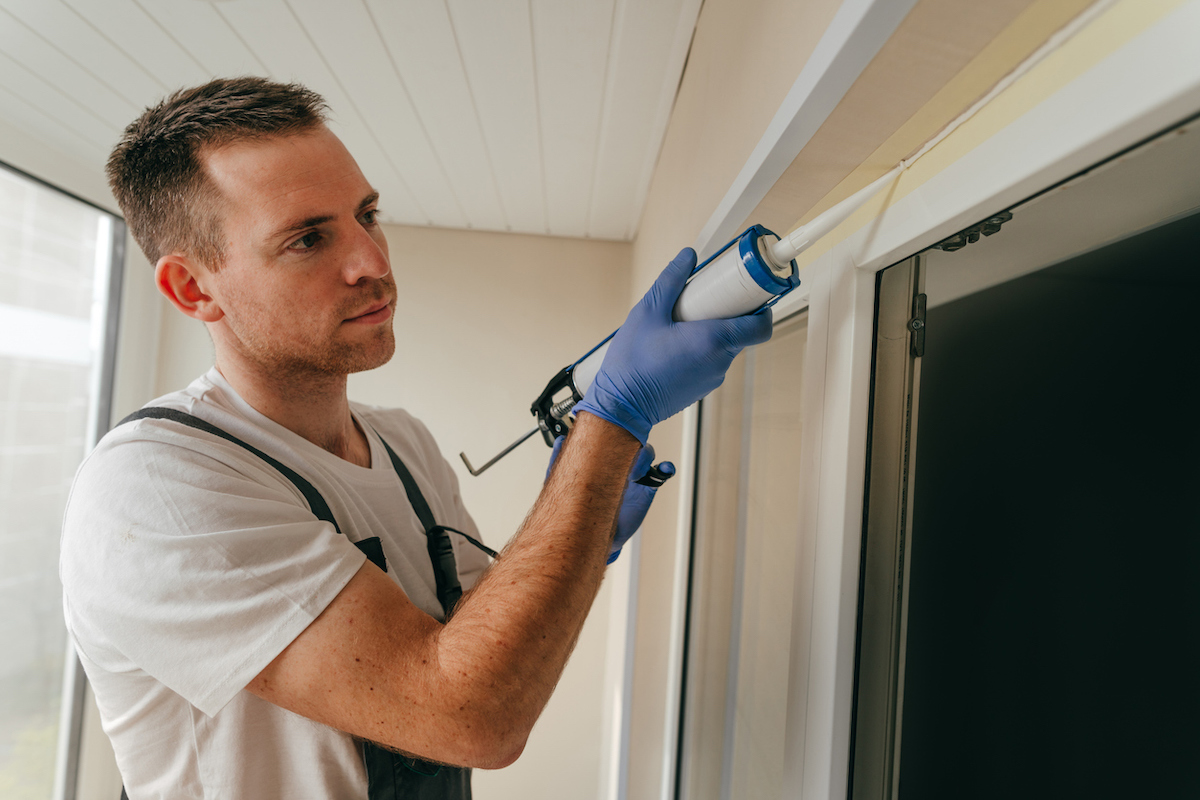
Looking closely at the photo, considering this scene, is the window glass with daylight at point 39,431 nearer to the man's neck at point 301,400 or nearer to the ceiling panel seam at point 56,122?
the ceiling panel seam at point 56,122

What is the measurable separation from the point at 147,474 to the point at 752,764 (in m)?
0.88

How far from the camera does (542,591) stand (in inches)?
24.3

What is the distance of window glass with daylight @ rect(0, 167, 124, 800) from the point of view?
214 centimetres

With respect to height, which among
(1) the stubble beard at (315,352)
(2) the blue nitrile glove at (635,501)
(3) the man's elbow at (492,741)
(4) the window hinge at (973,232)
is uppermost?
(4) the window hinge at (973,232)

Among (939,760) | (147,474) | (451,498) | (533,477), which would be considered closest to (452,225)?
(533,477)

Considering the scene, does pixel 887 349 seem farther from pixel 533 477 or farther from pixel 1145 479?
pixel 533 477

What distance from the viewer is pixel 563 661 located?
2.10ft

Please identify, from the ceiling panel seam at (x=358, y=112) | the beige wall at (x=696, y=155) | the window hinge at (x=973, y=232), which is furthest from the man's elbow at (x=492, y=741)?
the ceiling panel seam at (x=358, y=112)

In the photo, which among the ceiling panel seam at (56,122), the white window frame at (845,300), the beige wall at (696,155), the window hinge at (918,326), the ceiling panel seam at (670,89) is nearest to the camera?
the white window frame at (845,300)

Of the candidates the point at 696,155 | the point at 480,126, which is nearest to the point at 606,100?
the point at 480,126

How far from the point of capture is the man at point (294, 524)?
60 cm

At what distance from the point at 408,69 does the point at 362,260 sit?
0.98 meters

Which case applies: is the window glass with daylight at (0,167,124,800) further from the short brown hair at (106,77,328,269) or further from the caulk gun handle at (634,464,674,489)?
the caulk gun handle at (634,464,674,489)

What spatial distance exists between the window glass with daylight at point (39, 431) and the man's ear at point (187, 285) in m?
1.83
